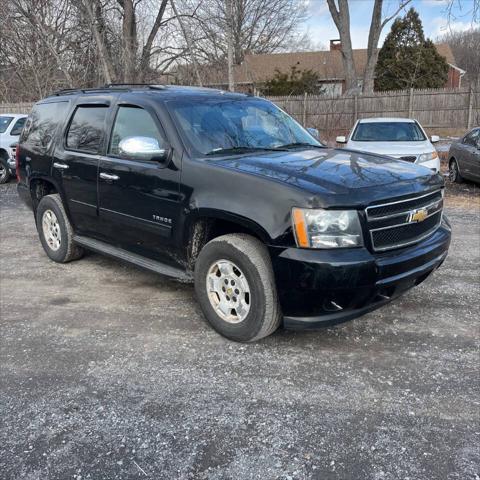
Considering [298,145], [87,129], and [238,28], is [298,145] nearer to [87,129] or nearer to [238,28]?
[87,129]

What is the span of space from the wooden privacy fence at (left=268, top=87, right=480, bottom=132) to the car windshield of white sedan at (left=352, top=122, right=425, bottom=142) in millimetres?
9547

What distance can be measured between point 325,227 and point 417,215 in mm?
865

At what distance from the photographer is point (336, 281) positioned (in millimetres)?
3225

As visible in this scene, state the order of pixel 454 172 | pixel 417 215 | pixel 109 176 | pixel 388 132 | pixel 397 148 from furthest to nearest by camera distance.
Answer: pixel 454 172
pixel 388 132
pixel 397 148
pixel 109 176
pixel 417 215

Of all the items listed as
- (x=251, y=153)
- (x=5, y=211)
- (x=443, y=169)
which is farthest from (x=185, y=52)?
(x=251, y=153)

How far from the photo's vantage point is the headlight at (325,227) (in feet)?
10.7

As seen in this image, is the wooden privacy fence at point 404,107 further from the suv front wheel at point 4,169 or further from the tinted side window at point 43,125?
the tinted side window at point 43,125

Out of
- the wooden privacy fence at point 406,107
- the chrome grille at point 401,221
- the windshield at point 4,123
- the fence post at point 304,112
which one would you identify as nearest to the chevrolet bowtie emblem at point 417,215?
the chrome grille at point 401,221

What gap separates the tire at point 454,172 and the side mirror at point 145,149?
9748 mm

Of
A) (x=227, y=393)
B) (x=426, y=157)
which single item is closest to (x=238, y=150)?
(x=227, y=393)

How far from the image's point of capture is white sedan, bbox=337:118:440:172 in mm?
9648

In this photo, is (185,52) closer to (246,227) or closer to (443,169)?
(443,169)

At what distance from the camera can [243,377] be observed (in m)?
3.38

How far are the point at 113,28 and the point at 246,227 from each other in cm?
1926
